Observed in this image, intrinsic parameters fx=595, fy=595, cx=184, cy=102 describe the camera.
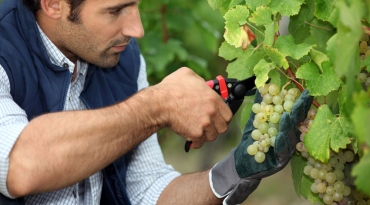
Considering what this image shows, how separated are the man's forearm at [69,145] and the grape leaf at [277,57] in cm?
50

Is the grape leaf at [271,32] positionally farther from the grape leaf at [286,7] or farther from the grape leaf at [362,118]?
the grape leaf at [362,118]

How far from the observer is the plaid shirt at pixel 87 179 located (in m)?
2.11

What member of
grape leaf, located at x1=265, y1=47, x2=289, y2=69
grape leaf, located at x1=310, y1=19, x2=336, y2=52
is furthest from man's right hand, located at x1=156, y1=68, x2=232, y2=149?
grape leaf, located at x1=310, y1=19, x2=336, y2=52

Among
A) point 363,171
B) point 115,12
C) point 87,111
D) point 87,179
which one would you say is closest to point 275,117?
point 87,111

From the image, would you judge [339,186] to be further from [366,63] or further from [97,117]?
[97,117]

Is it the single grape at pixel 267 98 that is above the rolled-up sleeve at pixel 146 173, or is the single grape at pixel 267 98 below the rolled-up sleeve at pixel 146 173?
above

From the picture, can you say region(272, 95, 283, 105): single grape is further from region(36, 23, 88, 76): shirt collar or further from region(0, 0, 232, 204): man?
region(36, 23, 88, 76): shirt collar

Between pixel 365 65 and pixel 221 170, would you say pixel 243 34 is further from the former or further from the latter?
pixel 221 170

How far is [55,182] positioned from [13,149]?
0.19m

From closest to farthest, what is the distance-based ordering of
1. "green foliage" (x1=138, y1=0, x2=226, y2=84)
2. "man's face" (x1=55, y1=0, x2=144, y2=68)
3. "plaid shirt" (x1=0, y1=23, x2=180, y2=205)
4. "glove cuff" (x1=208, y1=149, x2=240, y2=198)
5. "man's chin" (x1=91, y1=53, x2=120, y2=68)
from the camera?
1. "plaid shirt" (x1=0, y1=23, x2=180, y2=205)
2. "glove cuff" (x1=208, y1=149, x2=240, y2=198)
3. "man's face" (x1=55, y1=0, x2=144, y2=68)
4. "man's chin" (x1=91, y1=53, x2=120, y2=68)
5. "green foliage" (x1=138, y1=0, x2=226, y2=84)

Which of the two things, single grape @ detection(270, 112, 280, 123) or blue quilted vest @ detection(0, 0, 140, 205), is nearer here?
single grape @ detection(270, 112, 280, 123)

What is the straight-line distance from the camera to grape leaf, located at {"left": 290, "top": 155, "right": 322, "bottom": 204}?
2.28 meters

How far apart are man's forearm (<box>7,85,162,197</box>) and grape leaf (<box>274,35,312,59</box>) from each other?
54 centimetres

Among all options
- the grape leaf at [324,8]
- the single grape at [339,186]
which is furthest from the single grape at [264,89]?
the single grape at [339,186]
